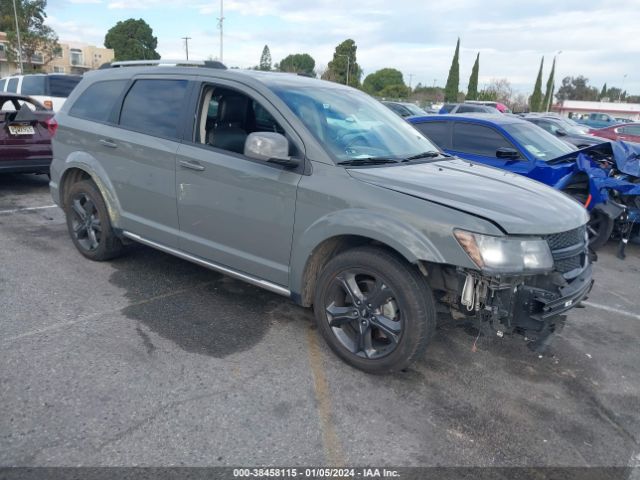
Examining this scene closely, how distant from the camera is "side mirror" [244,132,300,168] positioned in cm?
328

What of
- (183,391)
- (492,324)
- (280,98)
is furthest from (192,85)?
(492,324)

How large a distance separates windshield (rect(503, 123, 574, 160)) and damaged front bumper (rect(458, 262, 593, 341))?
452 centimetres

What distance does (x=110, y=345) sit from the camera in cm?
349

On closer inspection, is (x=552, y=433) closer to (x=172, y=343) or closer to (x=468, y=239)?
(x=468, y=239)

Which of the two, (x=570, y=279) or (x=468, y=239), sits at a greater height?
(x=468, y=239)

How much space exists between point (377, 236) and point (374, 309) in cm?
49

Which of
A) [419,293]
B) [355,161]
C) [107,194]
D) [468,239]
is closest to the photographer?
[468,239]

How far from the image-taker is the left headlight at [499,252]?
2.79 metres

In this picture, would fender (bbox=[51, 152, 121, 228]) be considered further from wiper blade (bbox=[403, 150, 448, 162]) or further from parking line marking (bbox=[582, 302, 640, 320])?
parking line marking (bbox=[582, 302, 640, 320])

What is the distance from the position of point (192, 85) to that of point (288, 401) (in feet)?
8.60

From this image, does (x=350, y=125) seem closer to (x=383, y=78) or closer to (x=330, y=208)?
(x=330, y=208)

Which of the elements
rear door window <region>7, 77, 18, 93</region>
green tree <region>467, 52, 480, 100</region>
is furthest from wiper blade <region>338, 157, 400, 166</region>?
green tree <region>467, 52, 480, 100</region>

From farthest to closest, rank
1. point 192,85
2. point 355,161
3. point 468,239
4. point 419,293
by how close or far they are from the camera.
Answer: point 192,85 < point 355,161 < point 419,293 < point 468,239

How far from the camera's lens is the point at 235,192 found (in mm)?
3697
